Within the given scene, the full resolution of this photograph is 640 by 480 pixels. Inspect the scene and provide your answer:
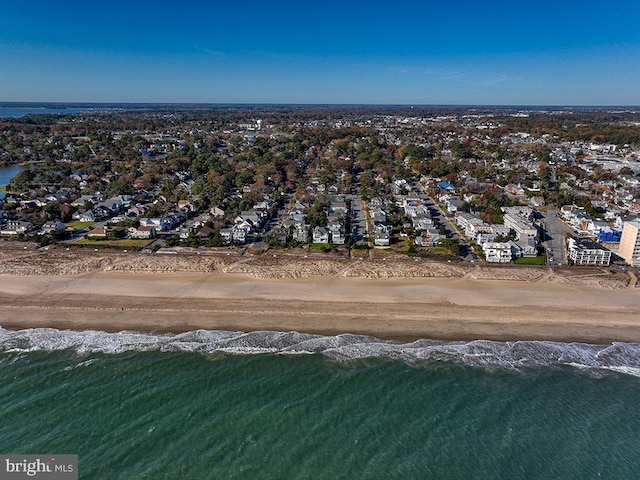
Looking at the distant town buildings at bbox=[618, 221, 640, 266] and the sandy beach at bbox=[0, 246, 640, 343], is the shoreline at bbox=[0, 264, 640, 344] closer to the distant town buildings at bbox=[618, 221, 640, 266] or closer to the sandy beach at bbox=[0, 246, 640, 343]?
the sandy beach at bbox=[0, 246, 640, 343]

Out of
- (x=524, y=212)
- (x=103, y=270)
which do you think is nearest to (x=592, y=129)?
(x=524, y=212)

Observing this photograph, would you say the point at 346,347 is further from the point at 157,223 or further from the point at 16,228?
the point at 16,228

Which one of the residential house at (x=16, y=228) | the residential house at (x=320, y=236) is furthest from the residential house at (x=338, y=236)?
the residential house at (x=16, y=228)

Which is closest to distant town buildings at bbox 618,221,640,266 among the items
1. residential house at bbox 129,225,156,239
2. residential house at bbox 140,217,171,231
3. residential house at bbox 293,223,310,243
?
residential house at bbox 293,223,310,243

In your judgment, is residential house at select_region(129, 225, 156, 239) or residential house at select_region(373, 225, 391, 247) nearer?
residential house at select_region(373, 225, 391, 247)

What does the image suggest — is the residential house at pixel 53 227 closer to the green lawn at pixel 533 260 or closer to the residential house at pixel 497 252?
the residential house at pixel 497 252
